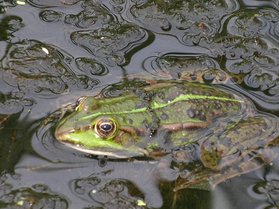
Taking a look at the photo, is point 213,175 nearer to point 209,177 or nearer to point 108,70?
point 209,177

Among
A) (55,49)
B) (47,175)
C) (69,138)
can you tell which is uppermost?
(55,49)

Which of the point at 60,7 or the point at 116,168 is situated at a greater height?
the point at 60,7

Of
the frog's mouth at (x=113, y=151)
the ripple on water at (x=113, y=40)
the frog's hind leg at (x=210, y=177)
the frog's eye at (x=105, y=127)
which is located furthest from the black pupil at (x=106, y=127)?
the ripple on water at (x=113, y=40)

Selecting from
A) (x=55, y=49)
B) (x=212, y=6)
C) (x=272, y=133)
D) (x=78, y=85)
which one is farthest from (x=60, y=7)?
(x=272, y=133)

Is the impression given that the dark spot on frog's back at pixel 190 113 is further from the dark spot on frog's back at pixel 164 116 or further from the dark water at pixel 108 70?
the dark water at pixel 108 70

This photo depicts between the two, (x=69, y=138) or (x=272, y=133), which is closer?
(x=69, y=138)

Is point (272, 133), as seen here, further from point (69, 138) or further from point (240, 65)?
point (69, 138)

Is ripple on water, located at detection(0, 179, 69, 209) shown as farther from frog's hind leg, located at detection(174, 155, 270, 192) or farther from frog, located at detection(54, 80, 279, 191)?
frog's hind leg, located at detection(174, 155, 270, 192)
